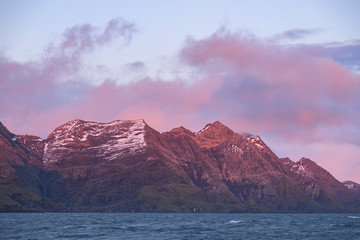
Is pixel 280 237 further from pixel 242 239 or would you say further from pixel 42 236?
pixel 42 236

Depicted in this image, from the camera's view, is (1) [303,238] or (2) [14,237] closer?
(2) [14,237]

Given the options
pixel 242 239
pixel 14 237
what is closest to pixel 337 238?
pixel 242 239

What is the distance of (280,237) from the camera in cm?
17350

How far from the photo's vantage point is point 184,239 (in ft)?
536

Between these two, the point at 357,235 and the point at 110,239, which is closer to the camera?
the point at 110,239

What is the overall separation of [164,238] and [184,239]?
6.86m

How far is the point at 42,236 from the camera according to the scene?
538 ft

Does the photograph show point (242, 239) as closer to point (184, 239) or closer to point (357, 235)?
point (184, 239)

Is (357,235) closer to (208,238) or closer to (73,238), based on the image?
(208,238)

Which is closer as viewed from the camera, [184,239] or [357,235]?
[184,239]

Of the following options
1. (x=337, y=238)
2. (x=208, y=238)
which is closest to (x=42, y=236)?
(x=208, y=238)

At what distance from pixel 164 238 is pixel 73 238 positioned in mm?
26536

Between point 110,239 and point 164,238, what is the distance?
1616 cm

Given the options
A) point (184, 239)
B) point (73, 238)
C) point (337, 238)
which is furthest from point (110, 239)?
point (337, 238)
